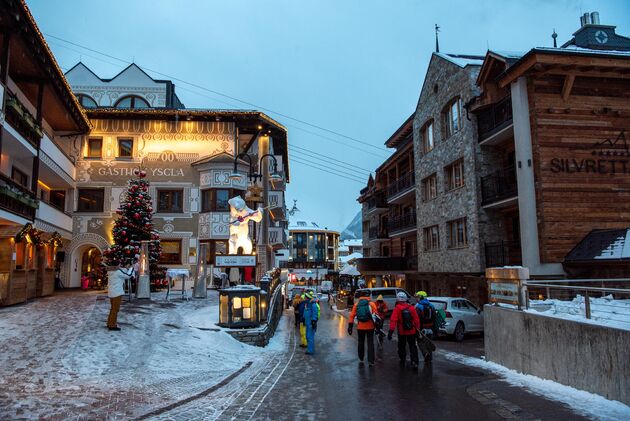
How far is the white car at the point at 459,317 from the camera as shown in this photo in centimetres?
1802

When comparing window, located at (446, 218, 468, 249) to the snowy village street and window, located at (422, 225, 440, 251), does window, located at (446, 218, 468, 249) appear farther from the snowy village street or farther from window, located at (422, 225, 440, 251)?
the snowy village street

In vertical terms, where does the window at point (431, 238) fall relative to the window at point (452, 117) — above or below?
below

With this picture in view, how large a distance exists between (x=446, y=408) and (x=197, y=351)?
21.2ft

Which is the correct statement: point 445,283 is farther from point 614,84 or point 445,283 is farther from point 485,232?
point 614,84

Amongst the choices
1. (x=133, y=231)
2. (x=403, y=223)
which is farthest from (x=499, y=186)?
(x=133, y=231)

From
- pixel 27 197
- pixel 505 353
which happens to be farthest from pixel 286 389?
pixel 27 197

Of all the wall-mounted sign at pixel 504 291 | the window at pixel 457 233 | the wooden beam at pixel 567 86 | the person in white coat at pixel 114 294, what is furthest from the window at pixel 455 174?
the person in white coat at pixel 114 294

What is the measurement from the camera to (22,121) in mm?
18000

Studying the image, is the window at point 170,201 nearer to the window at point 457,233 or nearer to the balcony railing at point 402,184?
the balcony railing at point 402,184

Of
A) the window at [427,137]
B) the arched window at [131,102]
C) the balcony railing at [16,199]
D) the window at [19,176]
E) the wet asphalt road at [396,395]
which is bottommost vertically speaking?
the wet asphalt road at [396,395]

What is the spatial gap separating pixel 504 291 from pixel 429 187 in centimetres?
1872

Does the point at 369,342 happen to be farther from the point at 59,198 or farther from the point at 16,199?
the point at 59,198

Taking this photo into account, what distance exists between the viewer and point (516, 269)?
10.8m

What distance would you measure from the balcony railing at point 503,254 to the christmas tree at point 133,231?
16655 millimetres
